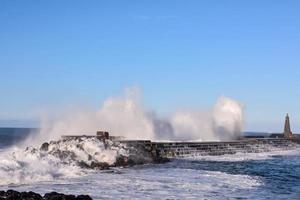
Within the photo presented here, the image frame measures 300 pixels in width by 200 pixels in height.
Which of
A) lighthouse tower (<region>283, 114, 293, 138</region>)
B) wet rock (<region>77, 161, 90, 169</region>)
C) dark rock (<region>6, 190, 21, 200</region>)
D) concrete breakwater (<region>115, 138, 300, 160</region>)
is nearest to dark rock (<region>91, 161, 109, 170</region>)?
wet rock (<region>77, 161, 90, 169</region>)

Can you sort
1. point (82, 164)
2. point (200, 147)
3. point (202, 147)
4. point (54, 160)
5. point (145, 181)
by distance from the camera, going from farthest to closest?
1. point (202, 147)
2. point (200, 147)
3. point (82, 164)
4. point (54, 160)
5. point (145, 181)

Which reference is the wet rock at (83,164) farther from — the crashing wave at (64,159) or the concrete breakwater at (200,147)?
the concrete breakwater at (200,147)

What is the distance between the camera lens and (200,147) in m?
32.5

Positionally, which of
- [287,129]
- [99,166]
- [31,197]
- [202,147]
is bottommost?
[31,197]

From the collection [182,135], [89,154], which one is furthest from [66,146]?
[182,135]

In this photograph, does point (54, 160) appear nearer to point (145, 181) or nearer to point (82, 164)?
point (82, 164)

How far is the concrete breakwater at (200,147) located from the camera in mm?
27556

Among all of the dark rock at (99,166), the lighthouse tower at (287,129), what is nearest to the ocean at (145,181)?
the dark rock at (99,166)

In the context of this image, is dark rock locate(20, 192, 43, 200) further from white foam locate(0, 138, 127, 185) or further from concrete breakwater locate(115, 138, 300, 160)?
concrete breakwater locate(115, 138, 300, 160)

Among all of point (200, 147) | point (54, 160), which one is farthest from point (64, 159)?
point (200, 147)

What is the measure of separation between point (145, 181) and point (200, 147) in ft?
51.1

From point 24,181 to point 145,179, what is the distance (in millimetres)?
4234

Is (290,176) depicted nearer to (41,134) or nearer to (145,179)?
(145,179)

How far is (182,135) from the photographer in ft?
159
